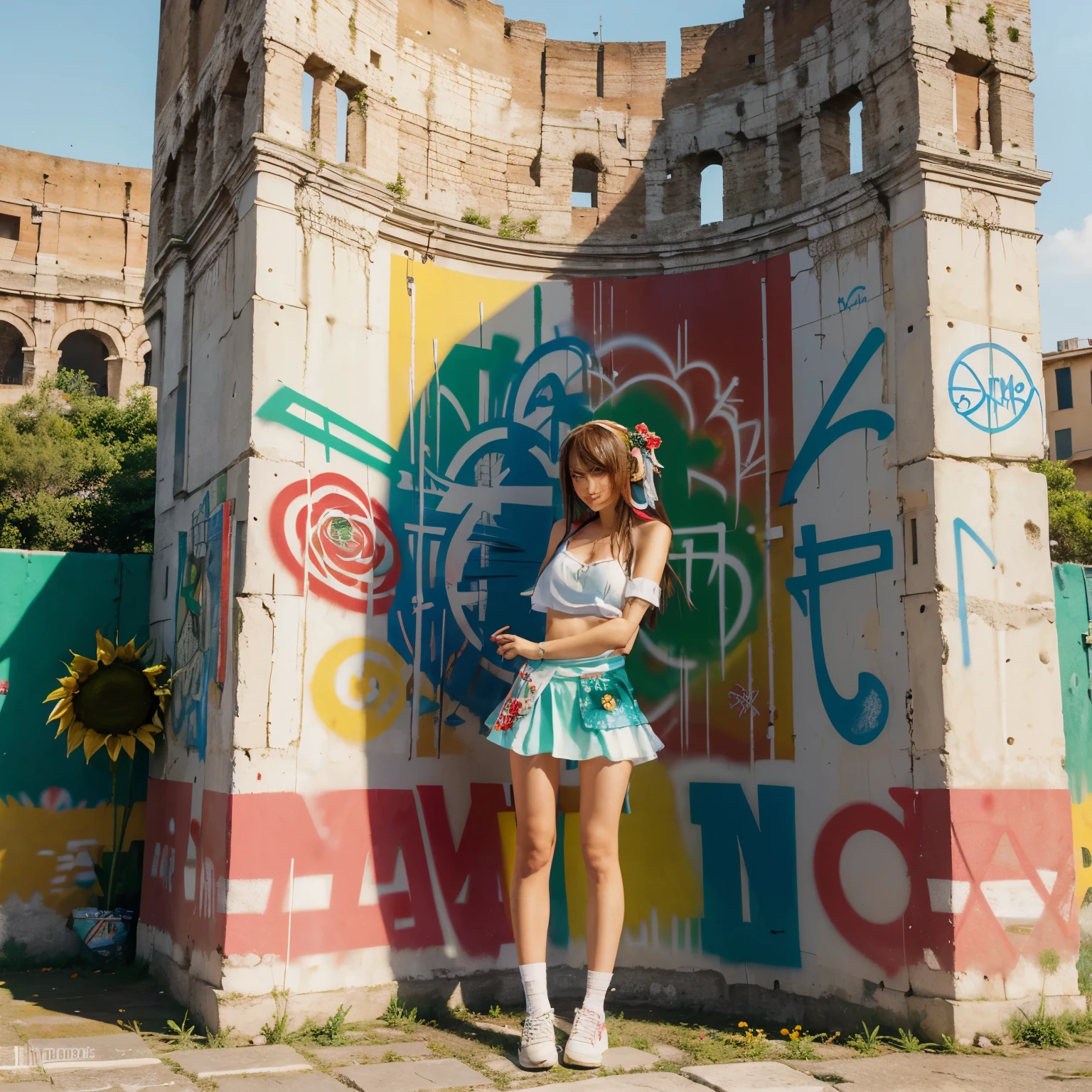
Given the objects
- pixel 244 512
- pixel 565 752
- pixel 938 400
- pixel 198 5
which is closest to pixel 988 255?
pixel 938 400

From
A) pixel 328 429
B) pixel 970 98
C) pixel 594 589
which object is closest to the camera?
pixel 594 589

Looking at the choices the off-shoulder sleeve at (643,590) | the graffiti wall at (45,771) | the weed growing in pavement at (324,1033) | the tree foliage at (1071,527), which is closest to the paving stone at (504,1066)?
the weed growing in pavement at (324,1033)

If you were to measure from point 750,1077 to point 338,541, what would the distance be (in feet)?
10.5

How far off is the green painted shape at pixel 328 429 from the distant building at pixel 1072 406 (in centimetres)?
3290

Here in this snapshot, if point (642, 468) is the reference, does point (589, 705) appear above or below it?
below

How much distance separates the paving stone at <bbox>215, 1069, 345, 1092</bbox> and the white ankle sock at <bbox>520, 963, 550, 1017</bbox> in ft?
2.83

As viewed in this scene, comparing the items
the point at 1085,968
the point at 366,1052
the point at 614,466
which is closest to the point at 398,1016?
the point at 366,1052

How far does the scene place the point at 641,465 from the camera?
521 cm

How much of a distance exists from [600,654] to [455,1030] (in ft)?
6.56

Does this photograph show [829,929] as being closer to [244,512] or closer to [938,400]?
[938,400]

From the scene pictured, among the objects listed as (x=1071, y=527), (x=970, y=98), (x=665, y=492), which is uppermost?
(x=1071, y=527)

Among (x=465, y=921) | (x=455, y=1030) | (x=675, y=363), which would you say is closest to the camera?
(x=455, y=1030)

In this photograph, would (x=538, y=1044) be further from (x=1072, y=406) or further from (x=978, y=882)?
(x=1072, y=406)

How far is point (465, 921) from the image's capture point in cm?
570
